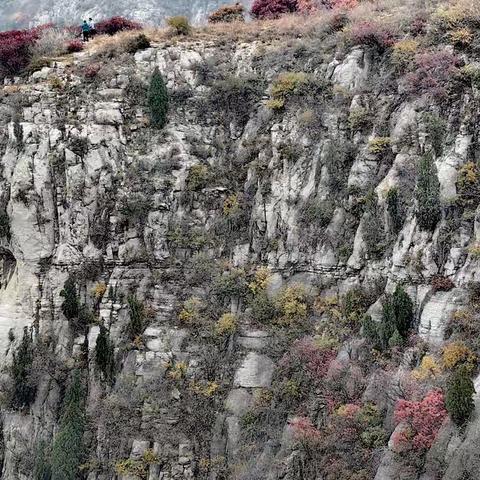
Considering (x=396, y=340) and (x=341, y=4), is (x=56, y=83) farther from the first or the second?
(x=396, y=340)

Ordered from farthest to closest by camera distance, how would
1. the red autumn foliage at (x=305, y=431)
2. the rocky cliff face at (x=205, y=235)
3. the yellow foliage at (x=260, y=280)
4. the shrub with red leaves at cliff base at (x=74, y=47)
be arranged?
1. the shrub with red leaves at cliff base at (x=74, y=47)
2. the yellow foliage at (x=260, y=280)
3. the rocky cliff face at (x=205, y=235)
4. the red autumn foliage at (x=305, y=431)


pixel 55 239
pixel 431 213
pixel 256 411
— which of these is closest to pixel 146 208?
pixel 55 239

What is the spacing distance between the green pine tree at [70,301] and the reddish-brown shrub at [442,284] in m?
16.1

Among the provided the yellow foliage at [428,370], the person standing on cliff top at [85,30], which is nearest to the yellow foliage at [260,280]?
the yellow foliage at [428,370]

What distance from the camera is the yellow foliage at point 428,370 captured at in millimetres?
18250

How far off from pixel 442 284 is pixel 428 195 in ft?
11.4

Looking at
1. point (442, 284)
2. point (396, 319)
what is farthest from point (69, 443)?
point (442, 284)

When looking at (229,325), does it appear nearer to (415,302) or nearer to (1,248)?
(415,302)

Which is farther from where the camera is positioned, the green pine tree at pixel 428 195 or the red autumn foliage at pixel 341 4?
the red autumn foliage at pixel 341 4

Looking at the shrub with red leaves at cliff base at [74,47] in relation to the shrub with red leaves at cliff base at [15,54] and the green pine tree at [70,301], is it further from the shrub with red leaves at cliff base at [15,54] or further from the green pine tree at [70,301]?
the green pine tree at [70,301]

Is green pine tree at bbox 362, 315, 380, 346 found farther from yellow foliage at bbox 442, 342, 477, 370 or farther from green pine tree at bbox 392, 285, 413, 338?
yellow foliage at bbox 442, 342, 477, 370

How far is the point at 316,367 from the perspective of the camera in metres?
22.2

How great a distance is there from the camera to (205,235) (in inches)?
1096

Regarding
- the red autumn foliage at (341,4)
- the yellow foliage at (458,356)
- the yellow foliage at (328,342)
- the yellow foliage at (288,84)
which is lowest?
the yellow foliage at (328,342)
